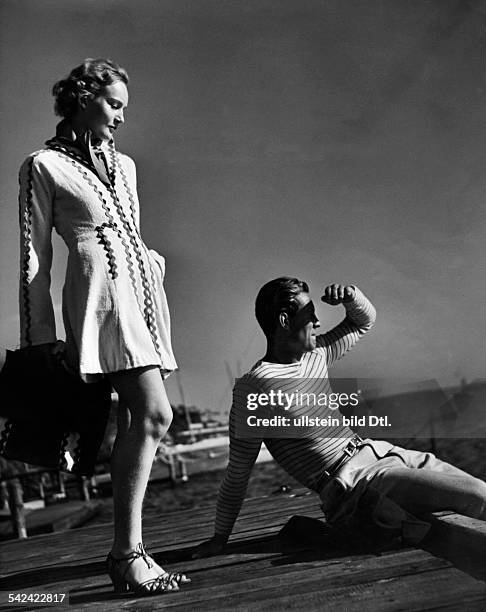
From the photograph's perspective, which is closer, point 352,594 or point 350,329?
point 352,594

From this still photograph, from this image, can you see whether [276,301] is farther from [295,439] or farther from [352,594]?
[352,594]

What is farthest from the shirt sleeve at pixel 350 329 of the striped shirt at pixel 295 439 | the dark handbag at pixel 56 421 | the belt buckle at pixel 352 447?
the dark handbag at pixel 56 421

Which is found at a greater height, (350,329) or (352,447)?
(350,329)

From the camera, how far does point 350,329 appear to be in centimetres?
185

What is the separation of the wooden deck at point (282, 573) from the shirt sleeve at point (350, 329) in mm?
371

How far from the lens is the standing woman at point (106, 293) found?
63.1 inches

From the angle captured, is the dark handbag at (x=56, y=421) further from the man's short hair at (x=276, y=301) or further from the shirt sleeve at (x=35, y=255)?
the man's short hair at (x=276, y=301)

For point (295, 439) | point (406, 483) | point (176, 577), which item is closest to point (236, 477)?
point (295, 439)

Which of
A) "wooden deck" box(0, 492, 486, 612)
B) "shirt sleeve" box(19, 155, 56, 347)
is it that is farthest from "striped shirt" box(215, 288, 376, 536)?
"shirt sleeve" box(19, 155, 56, 347)

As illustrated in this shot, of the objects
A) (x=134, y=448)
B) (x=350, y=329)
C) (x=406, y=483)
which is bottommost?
(x=406, y=483)

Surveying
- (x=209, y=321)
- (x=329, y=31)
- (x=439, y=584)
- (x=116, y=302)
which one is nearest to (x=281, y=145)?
(x=329, y=31)

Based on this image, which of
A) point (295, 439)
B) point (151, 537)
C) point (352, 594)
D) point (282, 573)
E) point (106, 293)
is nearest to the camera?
point (352, 594)

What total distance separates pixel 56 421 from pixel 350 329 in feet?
2.19

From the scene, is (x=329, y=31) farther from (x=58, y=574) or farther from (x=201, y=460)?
(x=58, y=574)
